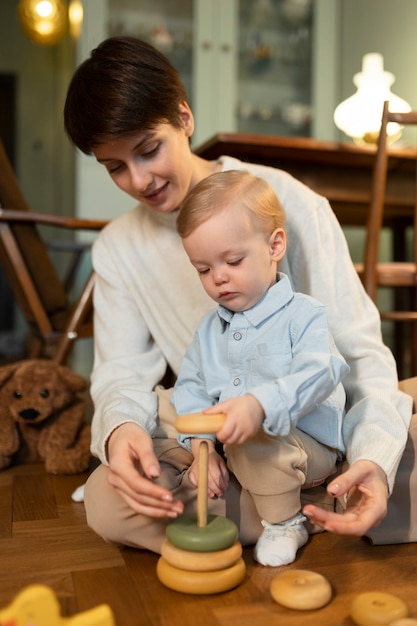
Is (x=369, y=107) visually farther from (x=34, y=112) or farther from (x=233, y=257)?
(x=34, y=112)

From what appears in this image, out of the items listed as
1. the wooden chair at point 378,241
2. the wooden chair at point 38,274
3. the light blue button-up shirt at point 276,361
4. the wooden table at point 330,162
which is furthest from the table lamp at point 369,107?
the light blue button-up shirt at point 276,361

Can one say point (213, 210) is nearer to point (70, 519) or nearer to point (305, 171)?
point (70, 519)

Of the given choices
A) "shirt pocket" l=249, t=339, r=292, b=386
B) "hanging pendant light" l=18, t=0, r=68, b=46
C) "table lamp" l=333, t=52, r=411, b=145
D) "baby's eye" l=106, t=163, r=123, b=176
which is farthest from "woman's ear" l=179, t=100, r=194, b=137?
"hanging pendant light" l=18, t=0, r=68, b=46

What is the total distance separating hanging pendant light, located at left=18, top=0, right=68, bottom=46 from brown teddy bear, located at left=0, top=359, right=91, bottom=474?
3368mm

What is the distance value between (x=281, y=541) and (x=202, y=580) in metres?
0.17

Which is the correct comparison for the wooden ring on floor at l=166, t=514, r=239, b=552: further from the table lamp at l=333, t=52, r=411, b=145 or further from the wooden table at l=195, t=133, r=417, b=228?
the table lamp at l=333, t=52, r=411, b=145

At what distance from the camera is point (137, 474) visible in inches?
37.6

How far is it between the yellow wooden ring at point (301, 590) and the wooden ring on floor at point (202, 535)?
8 cm

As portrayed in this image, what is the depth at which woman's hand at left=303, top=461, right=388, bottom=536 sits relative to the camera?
2.84 ft

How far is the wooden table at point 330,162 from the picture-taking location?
2092mm

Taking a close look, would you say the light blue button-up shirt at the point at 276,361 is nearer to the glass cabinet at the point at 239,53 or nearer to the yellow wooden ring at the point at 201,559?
the yellow wooden ring at the point at 201,559

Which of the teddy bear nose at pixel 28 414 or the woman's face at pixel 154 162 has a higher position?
the woman's face at pixel 154 162

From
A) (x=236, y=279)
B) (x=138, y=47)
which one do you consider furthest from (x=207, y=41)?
(x=236, y=279)

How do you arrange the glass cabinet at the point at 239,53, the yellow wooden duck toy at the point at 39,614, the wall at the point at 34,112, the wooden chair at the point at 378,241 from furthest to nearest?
1. the wall at the point at 34,112
2. the glass cabinet at the point at 239,53
3. the wooden chair at the point at 378,241
4. the yellow wooden duck toy at the point at 39,614
